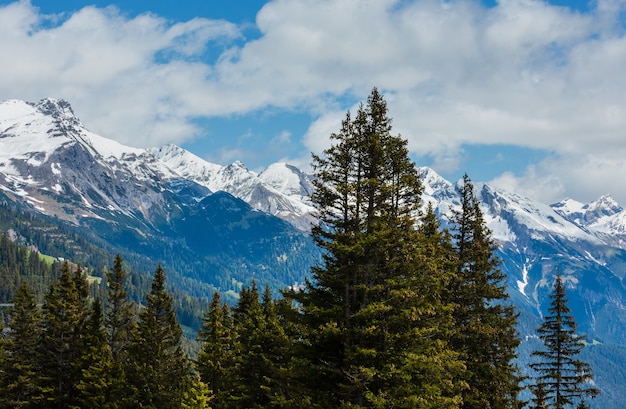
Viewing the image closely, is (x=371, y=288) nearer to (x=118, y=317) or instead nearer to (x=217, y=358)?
(x=217, y=358)

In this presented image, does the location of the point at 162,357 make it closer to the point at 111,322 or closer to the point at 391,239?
the point at 111,322

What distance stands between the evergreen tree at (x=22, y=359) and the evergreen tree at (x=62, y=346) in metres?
1.15

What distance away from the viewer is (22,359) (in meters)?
58.2

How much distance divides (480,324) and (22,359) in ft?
141

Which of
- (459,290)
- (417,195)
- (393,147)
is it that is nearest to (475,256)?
A: (459,290)

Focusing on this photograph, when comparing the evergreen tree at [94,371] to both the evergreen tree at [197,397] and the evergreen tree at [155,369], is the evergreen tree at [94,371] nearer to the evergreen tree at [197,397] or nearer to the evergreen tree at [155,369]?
the evergreen tree at [155,369]

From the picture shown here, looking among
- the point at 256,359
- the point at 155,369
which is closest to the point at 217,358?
the point at 155,369

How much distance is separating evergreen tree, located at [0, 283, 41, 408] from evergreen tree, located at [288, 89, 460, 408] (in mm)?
39728

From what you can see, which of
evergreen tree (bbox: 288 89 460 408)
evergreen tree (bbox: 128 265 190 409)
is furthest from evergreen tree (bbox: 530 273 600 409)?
evergreen tree (bbox: 128 265 190 409)

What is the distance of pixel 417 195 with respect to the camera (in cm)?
3002

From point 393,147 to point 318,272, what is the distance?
662 centimetres

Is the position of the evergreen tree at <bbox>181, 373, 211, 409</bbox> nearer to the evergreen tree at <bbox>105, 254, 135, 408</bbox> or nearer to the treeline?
the treeline

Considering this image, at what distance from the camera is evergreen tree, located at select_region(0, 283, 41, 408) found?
57094 mm

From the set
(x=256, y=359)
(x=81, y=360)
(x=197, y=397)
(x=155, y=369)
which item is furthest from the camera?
(x=81, y=360)
